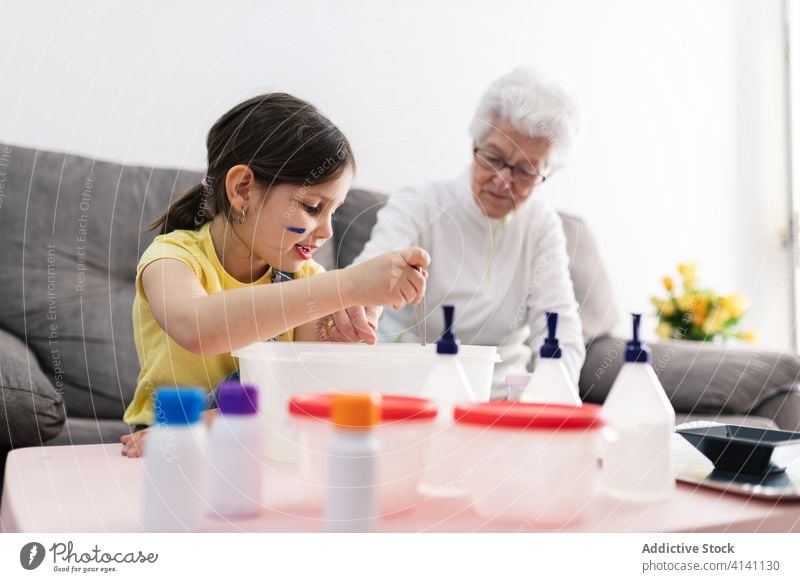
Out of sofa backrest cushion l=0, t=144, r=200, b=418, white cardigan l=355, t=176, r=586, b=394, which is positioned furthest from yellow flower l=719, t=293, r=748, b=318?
sofa backrest cushion l=0, t=144, r=200, b=418

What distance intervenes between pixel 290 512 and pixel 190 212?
0.49 metres

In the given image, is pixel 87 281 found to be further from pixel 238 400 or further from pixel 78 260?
pixel 238 400

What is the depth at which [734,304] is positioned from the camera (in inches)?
61.1

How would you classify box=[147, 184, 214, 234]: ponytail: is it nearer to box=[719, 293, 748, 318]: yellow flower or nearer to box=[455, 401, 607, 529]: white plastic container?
box=[455, 401, 607, 529]: white plastic container

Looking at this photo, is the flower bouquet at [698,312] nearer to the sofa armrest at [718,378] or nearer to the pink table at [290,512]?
the sofa armrest at [718,378]

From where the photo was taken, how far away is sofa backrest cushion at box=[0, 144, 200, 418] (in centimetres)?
106

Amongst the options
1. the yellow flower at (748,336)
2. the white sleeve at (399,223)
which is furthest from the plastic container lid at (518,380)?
the yellow flower at (748,336)

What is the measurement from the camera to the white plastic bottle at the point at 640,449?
49cm

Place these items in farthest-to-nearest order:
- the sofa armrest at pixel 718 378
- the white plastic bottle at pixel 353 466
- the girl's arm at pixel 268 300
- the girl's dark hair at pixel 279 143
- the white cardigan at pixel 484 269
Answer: the sofa armrest at pixel 718 378, the white cardigan at pixel 484 269, the girl's dark hair at pixel 279 143, the girl's arm at pixel 268 300, the white plastic bottle at pixel 353 466

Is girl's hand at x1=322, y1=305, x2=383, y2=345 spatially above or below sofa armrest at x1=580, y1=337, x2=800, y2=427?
above

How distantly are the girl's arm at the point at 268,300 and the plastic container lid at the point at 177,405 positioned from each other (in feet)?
0.74

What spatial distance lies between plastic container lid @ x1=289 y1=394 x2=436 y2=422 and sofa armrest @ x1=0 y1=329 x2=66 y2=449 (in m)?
0.54

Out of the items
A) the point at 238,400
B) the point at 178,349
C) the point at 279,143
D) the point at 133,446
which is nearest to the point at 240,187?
the point at 279,143
